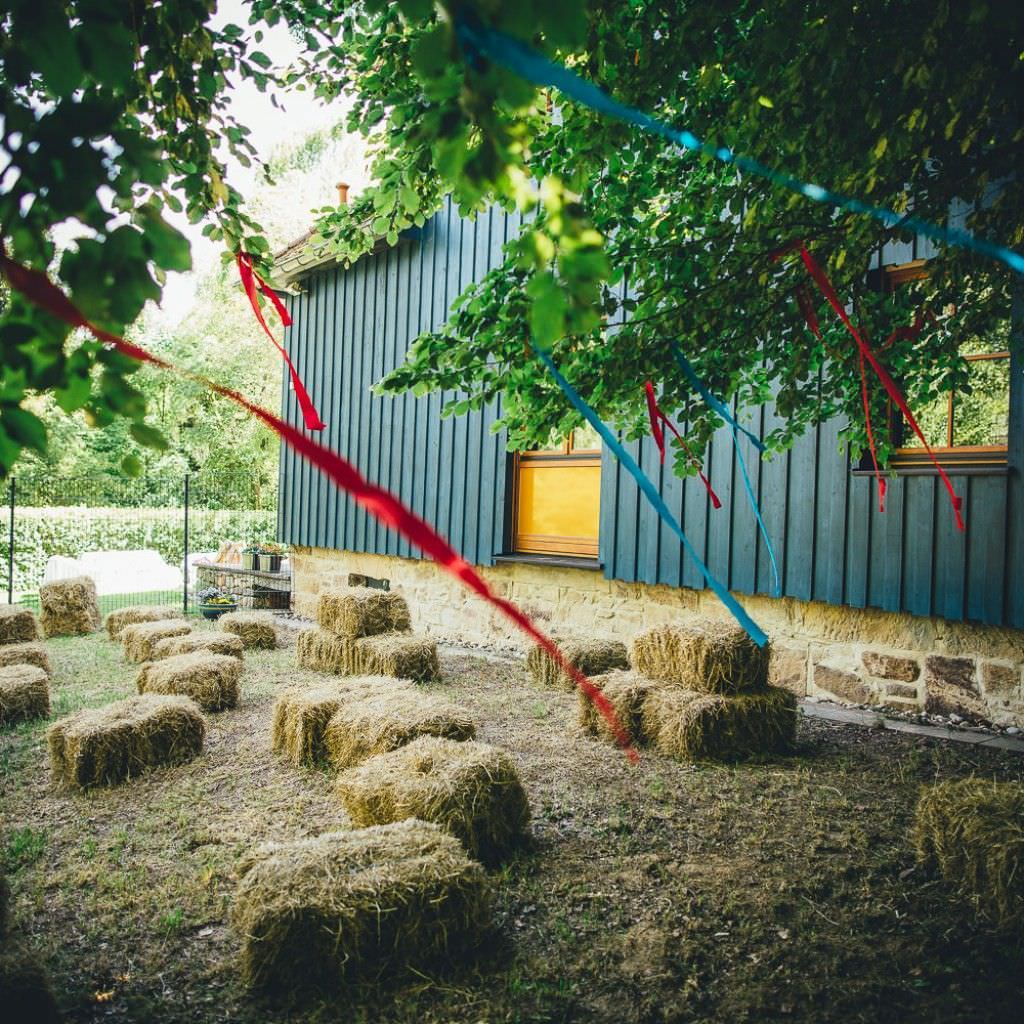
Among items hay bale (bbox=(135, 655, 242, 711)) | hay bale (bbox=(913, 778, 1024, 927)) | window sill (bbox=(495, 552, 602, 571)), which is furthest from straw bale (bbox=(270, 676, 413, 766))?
hay bale (bbox=(913, 778, 1024, 927))

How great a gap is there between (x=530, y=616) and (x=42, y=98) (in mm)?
6302

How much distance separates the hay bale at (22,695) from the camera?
18.6 ft

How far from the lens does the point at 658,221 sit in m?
3.52

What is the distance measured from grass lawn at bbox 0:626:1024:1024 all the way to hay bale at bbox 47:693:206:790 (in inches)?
4.5

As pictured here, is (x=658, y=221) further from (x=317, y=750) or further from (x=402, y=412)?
(x=402, y=412)

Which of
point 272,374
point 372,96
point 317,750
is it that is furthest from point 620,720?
point 272,374

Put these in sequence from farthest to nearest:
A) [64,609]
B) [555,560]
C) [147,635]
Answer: [64,609] < [555,560] < [147,635]

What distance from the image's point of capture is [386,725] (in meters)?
4.14

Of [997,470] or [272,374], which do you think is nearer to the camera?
[997,470]

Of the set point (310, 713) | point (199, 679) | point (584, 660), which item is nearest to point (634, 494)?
point (584, 660)

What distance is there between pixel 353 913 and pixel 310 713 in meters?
2.34

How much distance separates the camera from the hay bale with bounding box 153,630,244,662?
22.4 ft

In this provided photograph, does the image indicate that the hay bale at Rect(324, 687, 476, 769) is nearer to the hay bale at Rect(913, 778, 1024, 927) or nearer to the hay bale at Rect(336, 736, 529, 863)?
the hay bale at Rect(336, 736, 529, 863)

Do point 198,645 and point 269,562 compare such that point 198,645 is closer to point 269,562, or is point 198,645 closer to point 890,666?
point 890,666
